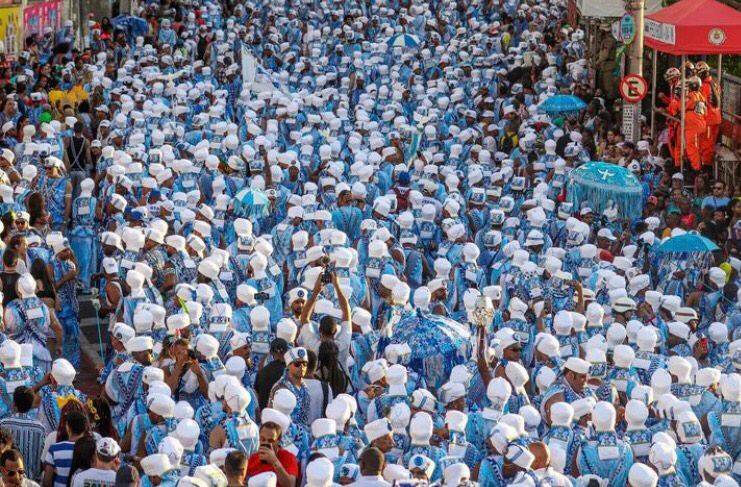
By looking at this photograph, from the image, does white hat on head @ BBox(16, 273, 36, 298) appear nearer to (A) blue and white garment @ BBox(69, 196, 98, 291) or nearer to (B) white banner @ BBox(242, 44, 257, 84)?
(A) blue and white garment @ BBox(69, 196, 98, 291)

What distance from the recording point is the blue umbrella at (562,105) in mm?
22000

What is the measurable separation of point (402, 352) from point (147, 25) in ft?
63.1

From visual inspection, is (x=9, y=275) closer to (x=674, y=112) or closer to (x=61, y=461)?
(x=61, y=461)

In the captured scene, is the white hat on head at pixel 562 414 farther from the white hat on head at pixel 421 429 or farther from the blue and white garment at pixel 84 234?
the blue and white garment at pixel 84 234

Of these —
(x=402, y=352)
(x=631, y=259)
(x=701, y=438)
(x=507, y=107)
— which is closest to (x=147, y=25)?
(x=507, y=107)

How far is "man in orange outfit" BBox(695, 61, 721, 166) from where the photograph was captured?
2005cm

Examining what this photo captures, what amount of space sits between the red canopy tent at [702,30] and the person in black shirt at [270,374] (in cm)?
952

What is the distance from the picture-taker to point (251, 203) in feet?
55.2

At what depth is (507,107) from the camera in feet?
74.0

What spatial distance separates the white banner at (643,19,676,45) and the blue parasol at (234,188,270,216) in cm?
571

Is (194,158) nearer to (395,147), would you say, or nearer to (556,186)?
(395,147)

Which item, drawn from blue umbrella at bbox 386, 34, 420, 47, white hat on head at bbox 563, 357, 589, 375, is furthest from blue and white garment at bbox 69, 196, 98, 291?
blue umbrella at bbox 386, 34, 420, 47

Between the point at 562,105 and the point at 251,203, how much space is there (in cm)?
663

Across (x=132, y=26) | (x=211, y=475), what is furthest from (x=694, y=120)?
(x=132, y=26)
